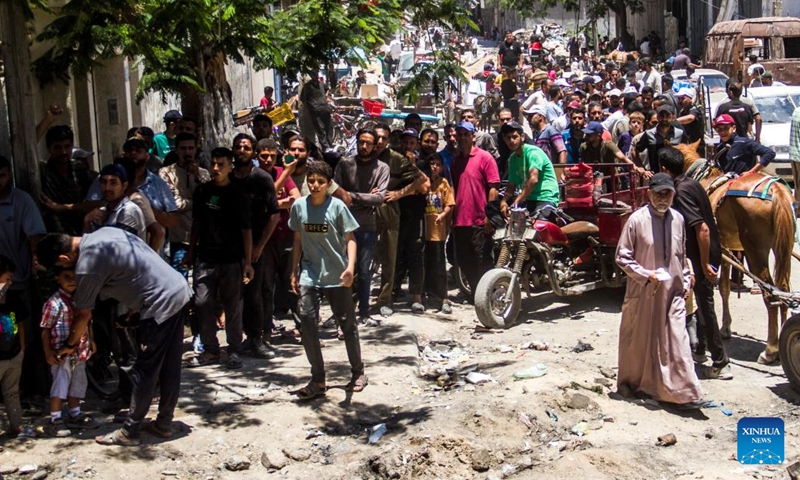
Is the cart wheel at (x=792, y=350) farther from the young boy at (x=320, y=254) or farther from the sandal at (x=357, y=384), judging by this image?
the young boy at (x=320, y=254)

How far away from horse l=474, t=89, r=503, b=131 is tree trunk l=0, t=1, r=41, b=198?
1821cm

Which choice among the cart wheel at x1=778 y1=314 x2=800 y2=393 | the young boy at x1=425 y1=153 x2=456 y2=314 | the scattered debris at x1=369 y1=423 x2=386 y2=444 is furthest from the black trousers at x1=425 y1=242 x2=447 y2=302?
the cart wheel at x1=778 y1=314 x2=800 y2=393

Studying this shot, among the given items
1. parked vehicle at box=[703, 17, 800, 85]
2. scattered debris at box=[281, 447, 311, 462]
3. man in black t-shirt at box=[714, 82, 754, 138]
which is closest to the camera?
scattered debris at box=[281, 447, 311, 462]

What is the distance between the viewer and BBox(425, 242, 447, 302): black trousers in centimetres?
1126

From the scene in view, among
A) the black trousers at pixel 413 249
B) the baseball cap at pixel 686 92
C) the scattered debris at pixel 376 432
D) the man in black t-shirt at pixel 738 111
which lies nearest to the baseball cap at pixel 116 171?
the scattered debris at pixel 376 432

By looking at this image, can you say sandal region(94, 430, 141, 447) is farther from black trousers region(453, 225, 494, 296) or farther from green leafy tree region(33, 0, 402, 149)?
black trousers region(453, 225, 494, 296)

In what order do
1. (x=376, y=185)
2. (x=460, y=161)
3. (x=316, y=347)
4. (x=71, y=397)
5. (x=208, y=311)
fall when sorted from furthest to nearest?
(x=460, y=161)
(x=376, y=185)
(x=208, y=311)
(x=316, y=347)
(x=71, y=397)

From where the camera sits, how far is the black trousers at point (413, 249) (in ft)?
36.2

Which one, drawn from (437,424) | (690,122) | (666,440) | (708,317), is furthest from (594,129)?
(437,424)

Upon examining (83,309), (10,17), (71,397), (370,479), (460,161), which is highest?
(10,17)

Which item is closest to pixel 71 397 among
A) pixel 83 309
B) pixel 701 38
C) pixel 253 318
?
pixel 83 309

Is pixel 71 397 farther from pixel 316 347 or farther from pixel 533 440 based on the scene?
pixel 533 440

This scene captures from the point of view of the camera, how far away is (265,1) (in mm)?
10320

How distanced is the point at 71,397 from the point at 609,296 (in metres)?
6.59
